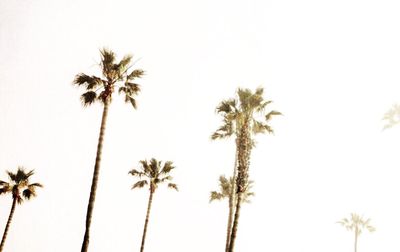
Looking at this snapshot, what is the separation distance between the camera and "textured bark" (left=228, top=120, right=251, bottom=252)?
58.2 ft

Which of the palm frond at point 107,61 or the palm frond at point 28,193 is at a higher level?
the palm frond at point 107,61

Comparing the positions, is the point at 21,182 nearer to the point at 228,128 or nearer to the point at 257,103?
the point at 228,128

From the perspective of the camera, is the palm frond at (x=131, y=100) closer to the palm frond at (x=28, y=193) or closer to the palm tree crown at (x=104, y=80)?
the palm tree crown at (x=104, y=80)

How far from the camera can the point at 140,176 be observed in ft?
109

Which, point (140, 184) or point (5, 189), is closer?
point (5, 189)

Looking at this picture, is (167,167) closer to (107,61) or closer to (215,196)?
(215,196)

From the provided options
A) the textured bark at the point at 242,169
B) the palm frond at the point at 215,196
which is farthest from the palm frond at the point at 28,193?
the textured bark at the point at 242,169

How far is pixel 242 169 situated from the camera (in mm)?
18422

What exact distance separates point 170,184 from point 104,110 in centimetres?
1615

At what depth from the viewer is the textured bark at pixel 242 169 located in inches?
699

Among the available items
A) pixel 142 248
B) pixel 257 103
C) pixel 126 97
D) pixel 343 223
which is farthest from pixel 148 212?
pixel 343 223

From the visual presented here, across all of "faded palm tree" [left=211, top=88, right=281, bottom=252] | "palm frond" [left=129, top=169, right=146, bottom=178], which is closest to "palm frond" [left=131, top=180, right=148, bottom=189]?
"palm frond" [left=129, top=169, right=146, bottom=178]

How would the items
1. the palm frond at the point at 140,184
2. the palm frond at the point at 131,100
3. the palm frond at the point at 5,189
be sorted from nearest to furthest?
the palm frond at the point at 131,100 < the palm frond at the point at 5,189 < the palm frond at the point at 140,184

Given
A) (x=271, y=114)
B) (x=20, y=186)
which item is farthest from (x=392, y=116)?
(x=20, y=186)
